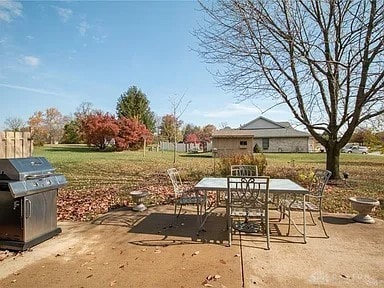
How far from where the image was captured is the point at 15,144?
424 cm

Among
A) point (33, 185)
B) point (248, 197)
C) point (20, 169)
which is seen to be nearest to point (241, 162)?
point (248, 197)

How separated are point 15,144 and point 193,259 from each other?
3.39m

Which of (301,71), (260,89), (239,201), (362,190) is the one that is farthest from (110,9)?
(362,190)

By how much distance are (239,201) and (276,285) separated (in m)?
1.30

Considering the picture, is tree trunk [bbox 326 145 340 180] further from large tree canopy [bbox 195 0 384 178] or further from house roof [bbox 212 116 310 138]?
house roof [bbox 212 116 310 138]

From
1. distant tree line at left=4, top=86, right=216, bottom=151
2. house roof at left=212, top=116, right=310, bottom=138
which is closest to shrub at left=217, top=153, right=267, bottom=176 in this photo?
distant tree line at left=4, top=86, right=216, bottom=151

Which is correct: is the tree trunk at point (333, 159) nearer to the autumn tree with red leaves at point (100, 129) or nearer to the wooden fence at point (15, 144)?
the wooden fence at point (15, 144)

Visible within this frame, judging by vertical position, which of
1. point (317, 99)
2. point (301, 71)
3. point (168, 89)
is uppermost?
point (168, 89)

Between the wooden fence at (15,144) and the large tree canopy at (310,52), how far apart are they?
19.7 feet

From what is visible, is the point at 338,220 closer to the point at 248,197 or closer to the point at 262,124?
the point at 248,197

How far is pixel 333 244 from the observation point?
11.7ft

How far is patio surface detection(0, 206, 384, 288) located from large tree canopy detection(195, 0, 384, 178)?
5.16m

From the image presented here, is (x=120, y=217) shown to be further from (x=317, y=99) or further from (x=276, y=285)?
(x=317, y=99)

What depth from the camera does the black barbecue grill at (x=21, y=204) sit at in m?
3.26
